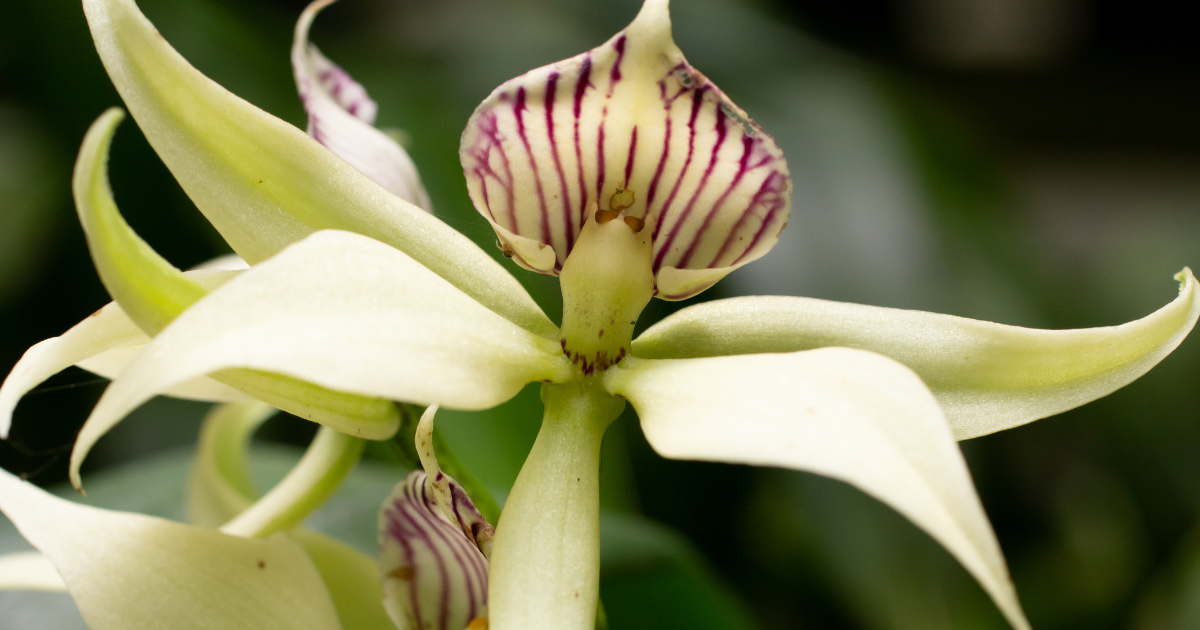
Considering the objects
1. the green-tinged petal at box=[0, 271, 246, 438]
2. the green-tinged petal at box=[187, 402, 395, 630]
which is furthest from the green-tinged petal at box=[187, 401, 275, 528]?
the green-tinged petal at box=[0, 271, 246, 438]

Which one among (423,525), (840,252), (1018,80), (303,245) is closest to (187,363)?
(303,245)

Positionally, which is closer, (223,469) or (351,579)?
(351,579)

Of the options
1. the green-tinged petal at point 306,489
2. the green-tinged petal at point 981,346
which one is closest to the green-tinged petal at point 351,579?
the green-tinged petal at point 306,489

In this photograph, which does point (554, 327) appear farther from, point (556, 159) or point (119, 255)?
point (119, 255)

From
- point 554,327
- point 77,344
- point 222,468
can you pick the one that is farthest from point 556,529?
point 222,468

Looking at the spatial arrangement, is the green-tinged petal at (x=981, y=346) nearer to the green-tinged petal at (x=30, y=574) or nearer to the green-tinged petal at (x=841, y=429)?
the green-tinged petal at (x=841, y=429)

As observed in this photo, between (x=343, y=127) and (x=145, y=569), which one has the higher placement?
(x=343, y=127)

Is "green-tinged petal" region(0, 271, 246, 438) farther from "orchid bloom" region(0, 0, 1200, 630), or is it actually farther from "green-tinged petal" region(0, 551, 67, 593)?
"green-tinged petal" region(0, 551, 67, 593)
